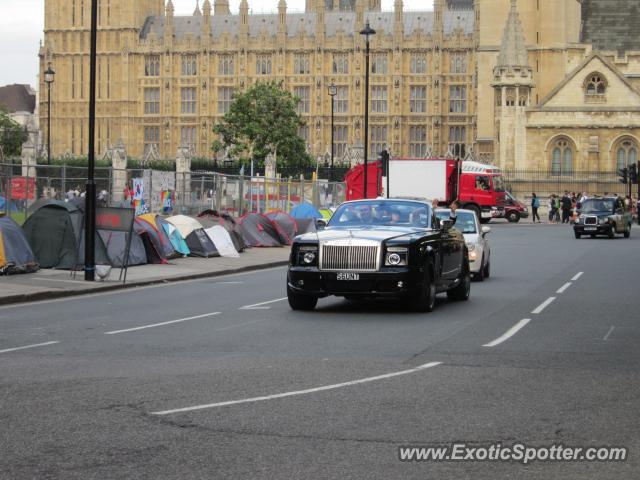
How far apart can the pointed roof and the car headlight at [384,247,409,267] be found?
65.7m

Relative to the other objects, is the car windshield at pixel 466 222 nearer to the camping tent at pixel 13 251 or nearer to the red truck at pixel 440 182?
the camping tent at pixel 13 251

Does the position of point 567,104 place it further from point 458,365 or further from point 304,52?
point 458,365

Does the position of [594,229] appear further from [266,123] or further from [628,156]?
[266,123]

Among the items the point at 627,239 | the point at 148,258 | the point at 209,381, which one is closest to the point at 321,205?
the point at 627,239

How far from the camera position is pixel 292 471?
700cm

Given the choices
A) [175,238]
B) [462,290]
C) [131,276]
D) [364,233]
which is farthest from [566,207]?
[364,233]

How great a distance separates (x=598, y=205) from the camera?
48781 mm

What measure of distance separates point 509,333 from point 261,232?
79.5 feet

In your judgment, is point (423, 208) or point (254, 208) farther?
point (254, 208)

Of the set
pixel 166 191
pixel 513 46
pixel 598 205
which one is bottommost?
pixel 598 205

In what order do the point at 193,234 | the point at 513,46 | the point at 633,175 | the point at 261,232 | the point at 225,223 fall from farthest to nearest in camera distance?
the point at 513,46 → the point at 633,175 → the point at 261,232 → the point at 225,223 → the point at 193,234

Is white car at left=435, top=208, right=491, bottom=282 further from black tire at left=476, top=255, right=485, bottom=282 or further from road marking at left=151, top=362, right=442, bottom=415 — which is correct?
road marking at left=151, top=362, right=442, bottom=415

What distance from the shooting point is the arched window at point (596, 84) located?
261 feet

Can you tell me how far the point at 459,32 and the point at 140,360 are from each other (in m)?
118
